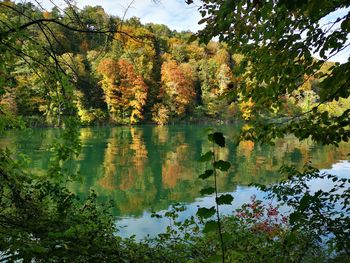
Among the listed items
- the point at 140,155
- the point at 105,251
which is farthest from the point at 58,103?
the point at 140,155

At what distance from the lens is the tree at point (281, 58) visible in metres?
2.52

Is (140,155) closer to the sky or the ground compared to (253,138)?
closer to the ground

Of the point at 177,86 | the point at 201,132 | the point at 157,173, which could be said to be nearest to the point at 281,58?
the point at 201,132

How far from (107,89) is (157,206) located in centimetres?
3304

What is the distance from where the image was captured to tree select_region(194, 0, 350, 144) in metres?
2.52

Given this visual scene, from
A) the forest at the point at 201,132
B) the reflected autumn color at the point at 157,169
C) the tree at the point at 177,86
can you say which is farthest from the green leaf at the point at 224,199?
the tree at the point at 177,86

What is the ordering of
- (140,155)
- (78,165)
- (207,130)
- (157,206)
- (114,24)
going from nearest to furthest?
(207,130) → (114,24) → (157,206) → (78,165) → (140,155)

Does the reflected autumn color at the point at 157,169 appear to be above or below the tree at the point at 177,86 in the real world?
below

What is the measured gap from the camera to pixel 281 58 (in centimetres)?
257

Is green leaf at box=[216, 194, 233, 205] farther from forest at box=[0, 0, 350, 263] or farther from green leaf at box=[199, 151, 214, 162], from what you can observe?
green leaf at box=[199, 151, 214, 162]

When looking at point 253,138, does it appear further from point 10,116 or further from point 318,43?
point 10,116

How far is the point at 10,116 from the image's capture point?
2.86m

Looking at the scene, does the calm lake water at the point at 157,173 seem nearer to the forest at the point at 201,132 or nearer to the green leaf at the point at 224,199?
the forest at the point at 201,132

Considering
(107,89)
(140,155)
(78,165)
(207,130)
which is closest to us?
(207,130)
